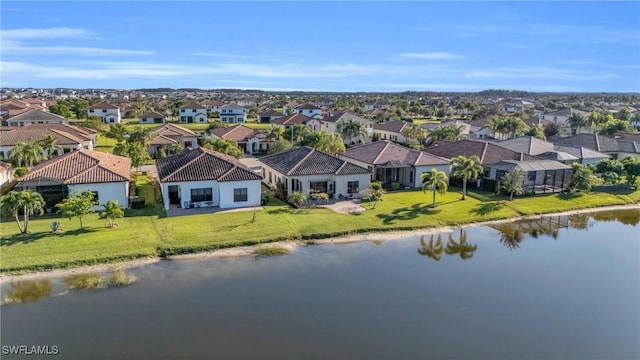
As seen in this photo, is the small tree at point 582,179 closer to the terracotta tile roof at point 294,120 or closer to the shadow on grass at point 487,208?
the shadow on grass at point 487,208

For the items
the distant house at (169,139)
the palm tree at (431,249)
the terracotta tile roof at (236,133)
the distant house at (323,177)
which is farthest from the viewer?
the terracotta tile roof at (236,133)

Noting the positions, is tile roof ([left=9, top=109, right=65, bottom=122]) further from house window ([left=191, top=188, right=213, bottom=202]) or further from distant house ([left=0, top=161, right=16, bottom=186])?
house window ([left=191, top=188, right=213, bottom=202])

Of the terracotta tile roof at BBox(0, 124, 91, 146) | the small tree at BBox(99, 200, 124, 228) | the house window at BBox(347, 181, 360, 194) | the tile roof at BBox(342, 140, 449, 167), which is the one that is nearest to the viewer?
the small tree at BBox(99, 200, 124, 228)

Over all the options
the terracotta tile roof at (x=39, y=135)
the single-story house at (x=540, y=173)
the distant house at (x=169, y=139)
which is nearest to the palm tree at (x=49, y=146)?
the terracotta tile roof at (x=39, y=135)

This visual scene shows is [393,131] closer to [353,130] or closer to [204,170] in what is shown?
[353,130]

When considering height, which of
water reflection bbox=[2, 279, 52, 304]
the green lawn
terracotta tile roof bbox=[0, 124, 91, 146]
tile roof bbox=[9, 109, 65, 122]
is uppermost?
tile roof bbox=[9, 109, 65, 122]

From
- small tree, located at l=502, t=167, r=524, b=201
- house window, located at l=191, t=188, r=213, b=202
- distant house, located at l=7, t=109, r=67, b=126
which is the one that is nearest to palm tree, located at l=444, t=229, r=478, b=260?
small tree, located at l=502, t=167, r=524, b=201
